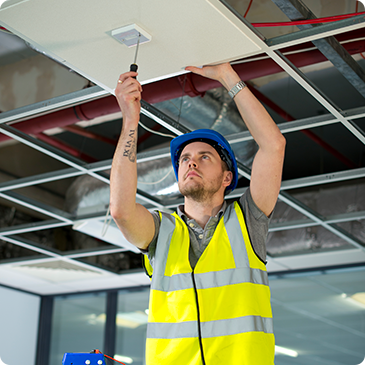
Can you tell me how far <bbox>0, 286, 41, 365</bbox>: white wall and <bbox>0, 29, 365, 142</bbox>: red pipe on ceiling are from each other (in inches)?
161

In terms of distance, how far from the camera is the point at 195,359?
1.53 meters

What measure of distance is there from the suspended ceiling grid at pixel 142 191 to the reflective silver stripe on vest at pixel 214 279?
96cm

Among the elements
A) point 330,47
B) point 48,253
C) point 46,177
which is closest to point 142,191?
point 46,177

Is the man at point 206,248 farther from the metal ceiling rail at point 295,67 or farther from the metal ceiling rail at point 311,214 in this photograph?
the metal ceiling rail at point 311,214

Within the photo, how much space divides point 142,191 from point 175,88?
1.52 meters

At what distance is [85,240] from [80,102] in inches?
108

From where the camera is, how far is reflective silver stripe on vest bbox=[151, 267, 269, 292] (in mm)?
1641

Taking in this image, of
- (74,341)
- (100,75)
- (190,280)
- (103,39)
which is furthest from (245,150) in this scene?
(74,341)

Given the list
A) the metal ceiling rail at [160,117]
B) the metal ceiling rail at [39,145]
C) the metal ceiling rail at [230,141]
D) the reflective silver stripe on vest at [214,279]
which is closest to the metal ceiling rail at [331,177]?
the metal ceiling rail at [230,141]

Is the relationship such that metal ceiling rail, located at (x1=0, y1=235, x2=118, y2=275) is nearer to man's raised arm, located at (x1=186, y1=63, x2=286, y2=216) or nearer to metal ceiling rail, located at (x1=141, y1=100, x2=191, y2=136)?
metal ceiling rail, located at (x1=141, y1=100, x2=191, y2=136)

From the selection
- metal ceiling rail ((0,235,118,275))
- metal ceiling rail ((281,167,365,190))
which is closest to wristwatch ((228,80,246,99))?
metal ceiling rail ((281,167,365,190))

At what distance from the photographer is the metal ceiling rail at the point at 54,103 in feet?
9.91

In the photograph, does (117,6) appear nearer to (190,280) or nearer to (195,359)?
(190,280)

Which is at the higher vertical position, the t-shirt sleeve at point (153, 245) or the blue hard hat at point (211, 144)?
the blue hard hat at point (211, 144)
